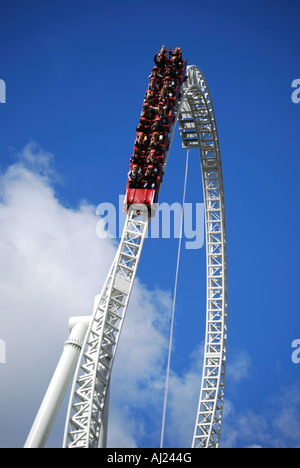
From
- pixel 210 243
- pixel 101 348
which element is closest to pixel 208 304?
pixel 210 243

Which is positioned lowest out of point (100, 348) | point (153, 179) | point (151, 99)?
point (100, 348)

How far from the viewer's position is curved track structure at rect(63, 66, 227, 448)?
1512 centimetres

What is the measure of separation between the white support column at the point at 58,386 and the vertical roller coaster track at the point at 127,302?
130 millimetres

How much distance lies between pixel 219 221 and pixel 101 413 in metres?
15.3

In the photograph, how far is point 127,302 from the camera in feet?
Answer: 54.6

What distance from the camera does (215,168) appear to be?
28.5m

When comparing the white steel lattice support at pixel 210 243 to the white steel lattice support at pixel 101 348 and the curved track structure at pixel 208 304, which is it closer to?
the curved track structure at pixel 208 304

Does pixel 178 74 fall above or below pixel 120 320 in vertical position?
above

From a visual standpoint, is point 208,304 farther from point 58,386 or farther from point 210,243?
point 58,386

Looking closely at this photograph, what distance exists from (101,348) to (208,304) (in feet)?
42.4

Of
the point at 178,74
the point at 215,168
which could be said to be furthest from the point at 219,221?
the point at 178,74

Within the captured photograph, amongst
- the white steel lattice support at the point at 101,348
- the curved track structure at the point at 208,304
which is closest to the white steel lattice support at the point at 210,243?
the curved track structure at the point at 208,304

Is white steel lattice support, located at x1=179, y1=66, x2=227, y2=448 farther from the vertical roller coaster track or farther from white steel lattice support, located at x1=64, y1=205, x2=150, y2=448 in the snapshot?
white steel lattice support, located at x1=64, y1=205, x2=150, y2=448
